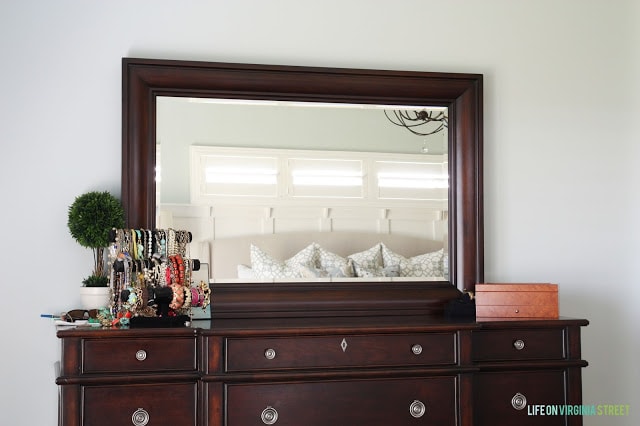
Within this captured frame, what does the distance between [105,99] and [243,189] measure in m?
0.66

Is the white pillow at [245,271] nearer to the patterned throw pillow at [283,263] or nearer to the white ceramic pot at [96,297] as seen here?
the patterned throw pillow at [283,263]

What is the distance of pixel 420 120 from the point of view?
3.21 meters

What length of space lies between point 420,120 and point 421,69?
0.75 feet

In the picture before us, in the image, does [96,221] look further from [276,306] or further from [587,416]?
[587,416]

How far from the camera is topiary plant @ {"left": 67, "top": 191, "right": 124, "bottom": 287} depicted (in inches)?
109

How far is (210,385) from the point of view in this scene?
2.53 m

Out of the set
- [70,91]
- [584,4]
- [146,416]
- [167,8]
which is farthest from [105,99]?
[584,4]

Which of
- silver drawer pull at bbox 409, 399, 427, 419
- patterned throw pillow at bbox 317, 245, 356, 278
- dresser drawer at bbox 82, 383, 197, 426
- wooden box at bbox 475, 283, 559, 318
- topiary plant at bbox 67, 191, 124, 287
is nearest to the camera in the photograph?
dresser drawer at bbox 82, 383, 197, 426

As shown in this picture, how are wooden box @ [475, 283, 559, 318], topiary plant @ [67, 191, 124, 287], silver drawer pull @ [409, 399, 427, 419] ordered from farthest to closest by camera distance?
wooden box @ [475, 283, 559, 318] → topiary plant @ [67, 191, 124, 287] → silver drawer pull @ [409, 399, 427, 419]

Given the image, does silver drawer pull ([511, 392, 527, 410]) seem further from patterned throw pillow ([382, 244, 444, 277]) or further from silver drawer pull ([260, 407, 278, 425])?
silver drawer pull ([260, 407, 278, 425])

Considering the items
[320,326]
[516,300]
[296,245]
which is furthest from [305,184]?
[516,300]

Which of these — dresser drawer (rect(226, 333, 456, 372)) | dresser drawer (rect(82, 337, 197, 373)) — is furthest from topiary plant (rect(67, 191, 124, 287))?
dresser drawer (rect(226, 333, 456, 372))

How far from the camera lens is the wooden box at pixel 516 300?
2.93 meters

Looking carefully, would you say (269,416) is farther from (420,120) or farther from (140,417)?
(420,120)
